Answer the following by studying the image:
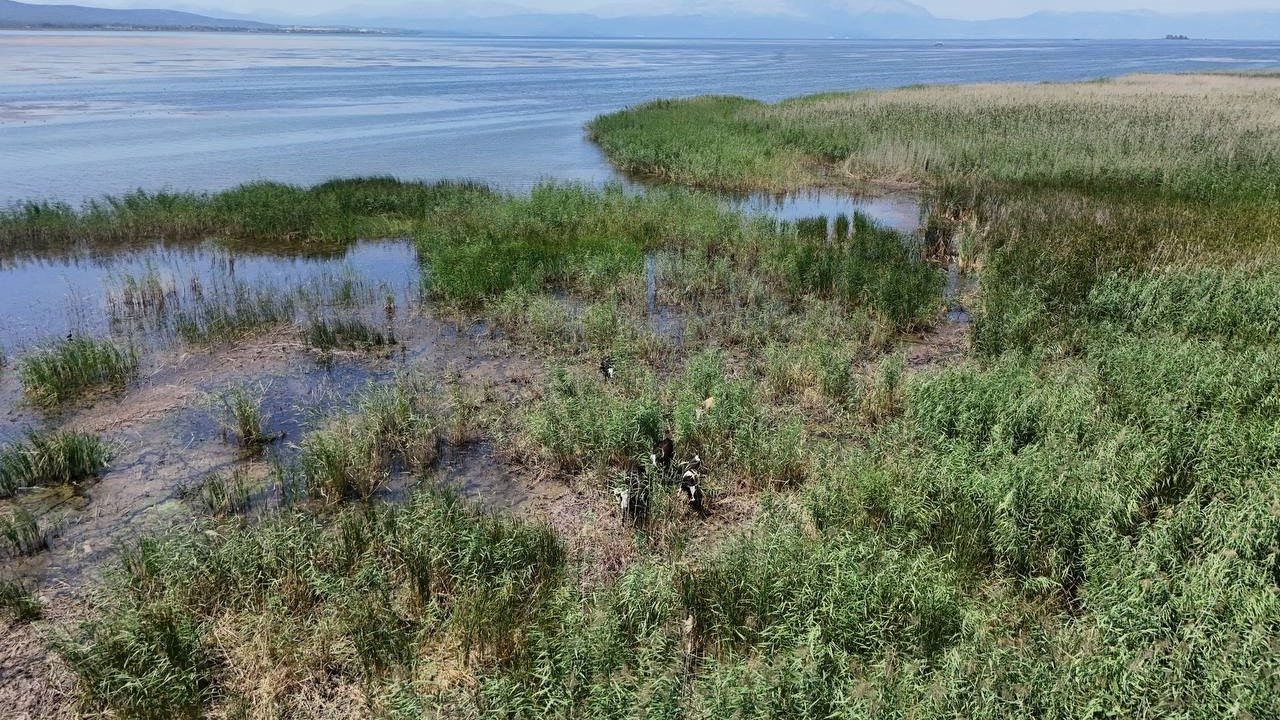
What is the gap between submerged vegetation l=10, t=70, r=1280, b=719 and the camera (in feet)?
17.4

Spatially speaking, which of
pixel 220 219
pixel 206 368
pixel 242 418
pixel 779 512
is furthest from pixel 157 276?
pixel 779 512

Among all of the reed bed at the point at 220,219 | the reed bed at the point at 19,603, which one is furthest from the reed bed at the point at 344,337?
the reed bed at the point at 220,219

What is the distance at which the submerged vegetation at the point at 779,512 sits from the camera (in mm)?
5289

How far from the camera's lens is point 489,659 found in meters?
5.83

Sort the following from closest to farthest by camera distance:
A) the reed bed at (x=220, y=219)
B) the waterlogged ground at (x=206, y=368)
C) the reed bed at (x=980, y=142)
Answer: the waterlogged ground at (x=206, y=368) < the reed bed at (x=220, y=219) < the reed bed at (x=980, y=142)

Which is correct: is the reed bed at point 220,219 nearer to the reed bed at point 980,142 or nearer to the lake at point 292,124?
the lake at point 292,124

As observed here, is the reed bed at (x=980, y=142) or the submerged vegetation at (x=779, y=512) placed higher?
the reed bed at (x=980, y=142)

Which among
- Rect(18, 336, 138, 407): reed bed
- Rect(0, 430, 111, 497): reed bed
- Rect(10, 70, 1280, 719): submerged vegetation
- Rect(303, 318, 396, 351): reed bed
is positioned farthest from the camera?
Rect(303, 318, 396, 351): reed bed

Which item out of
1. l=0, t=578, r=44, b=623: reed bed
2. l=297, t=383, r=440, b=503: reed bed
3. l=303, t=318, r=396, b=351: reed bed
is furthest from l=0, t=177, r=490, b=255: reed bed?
l=0, t=578, r=44, b=623: reed bed

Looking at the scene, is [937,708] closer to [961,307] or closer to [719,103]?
[961,307]

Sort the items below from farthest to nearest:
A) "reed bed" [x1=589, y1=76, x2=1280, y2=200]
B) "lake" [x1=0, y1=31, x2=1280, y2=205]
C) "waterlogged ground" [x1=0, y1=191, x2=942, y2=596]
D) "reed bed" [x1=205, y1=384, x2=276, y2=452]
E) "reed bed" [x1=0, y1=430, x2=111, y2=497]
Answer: "lake" [x1=0, y1=31, x2=1280, y2=205]
"reed bed" [x1=589, y1=76, x2=1280, y2=200]
"reed bed" [x1=205, y1=384, x2=276, y2=452]
"reed bed" [x1=0, y1=430, x2=111, y2=497]
"waterlogged ground" [x1=0, y1=191, x2=942, y2=596]

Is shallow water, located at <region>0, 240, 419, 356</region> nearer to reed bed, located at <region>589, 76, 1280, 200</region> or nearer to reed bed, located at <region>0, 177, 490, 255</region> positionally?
reed bed, located at <region>0, 177, 490, 255</region>

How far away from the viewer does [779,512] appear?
7.47 m

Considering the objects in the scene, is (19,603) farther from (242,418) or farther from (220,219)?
(220,219)
